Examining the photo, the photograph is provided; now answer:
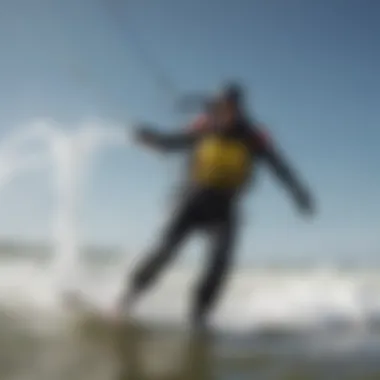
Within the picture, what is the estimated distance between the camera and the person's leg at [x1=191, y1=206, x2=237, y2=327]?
305 inches

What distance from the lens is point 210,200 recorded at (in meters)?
7.81

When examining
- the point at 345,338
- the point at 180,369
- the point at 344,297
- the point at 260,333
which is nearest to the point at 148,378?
the point at 180,369

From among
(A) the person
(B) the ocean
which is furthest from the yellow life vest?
(B) the ocean

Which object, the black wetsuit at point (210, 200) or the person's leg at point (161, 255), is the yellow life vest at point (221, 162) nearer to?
the black wetsuit at point (210, 200)

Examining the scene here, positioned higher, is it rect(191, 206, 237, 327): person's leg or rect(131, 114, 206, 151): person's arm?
rect(131, 114, 206, 151): person's arm

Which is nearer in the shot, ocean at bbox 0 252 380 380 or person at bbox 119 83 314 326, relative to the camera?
ocean at bbox 0 252 380 380

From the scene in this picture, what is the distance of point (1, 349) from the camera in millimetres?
6852

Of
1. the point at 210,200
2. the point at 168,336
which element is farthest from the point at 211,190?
the point at 168,336

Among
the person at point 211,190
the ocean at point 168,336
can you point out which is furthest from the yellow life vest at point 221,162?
the ocean at point 168,336

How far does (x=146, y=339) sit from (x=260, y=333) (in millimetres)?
1480

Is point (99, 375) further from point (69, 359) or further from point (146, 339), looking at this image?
point (146, 339)

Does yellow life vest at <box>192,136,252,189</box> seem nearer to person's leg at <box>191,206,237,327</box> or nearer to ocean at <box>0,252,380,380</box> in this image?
person's leg at <box>191,206,237,327</box>

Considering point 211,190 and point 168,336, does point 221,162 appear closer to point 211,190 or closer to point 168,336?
point 211,190

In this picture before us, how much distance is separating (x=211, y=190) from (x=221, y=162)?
286 mm
